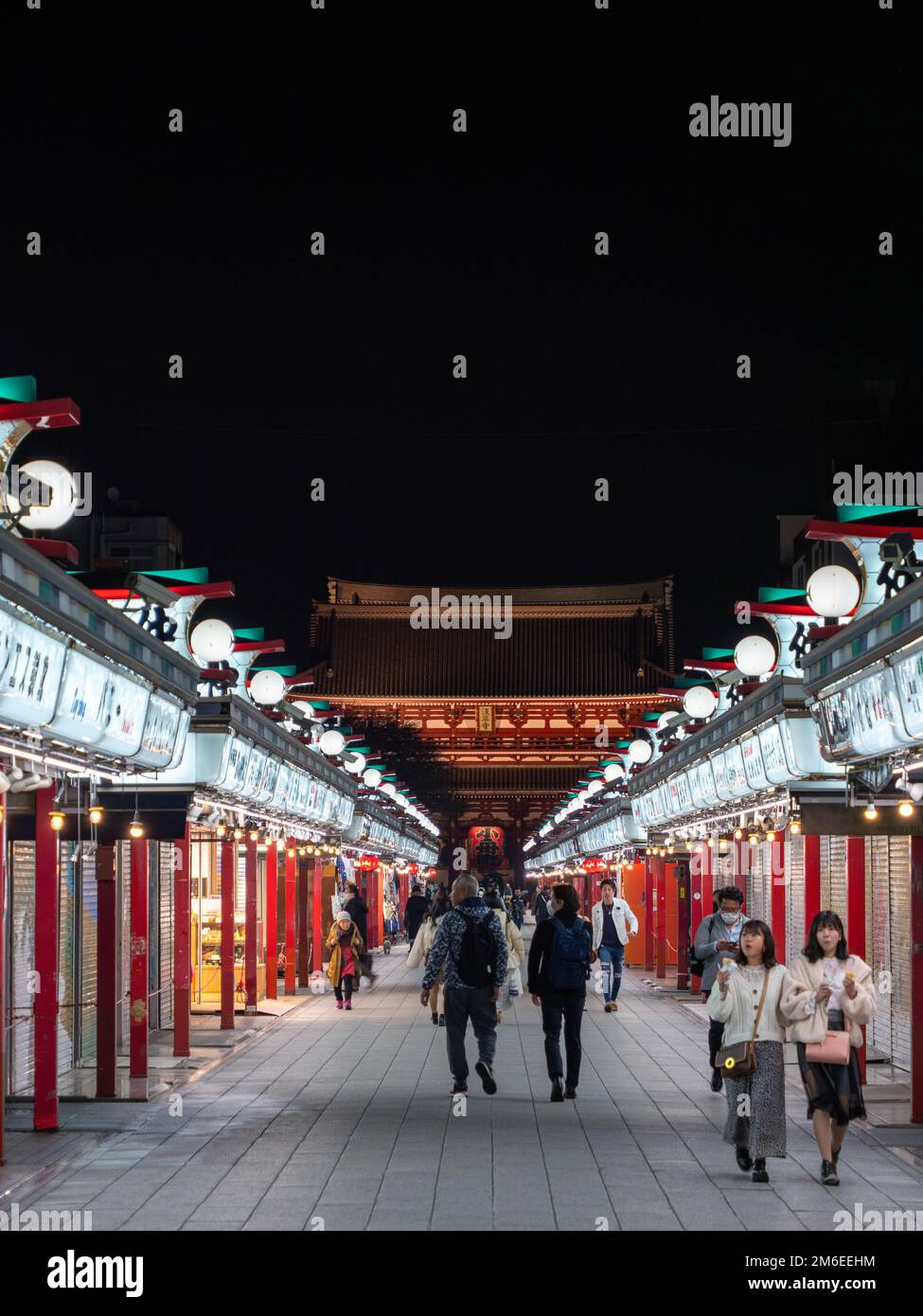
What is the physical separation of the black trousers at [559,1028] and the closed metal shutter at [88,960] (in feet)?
17.5

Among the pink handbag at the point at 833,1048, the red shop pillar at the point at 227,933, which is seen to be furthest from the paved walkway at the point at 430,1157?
the red shop pillar at the point at 227,933

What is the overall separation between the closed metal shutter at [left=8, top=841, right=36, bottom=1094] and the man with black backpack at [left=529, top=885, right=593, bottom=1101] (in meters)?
4.48

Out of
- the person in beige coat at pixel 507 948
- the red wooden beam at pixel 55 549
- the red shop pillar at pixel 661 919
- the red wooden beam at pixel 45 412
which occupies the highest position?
the red wooden beam at pixel 45 412

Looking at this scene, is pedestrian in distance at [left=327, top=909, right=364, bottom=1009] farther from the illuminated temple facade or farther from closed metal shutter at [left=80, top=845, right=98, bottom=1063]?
the illuminated temple facade

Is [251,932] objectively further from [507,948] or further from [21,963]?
[507,948]

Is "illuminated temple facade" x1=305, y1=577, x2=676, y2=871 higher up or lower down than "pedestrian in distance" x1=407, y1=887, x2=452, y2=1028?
higher up

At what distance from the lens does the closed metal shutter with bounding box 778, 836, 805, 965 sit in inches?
912

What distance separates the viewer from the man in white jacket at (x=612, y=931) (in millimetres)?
23250

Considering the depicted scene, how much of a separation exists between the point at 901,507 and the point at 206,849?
1813cm

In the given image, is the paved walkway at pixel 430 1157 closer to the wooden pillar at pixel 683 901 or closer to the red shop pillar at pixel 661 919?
the wooden pillar at pixel 683 901

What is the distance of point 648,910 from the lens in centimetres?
3450

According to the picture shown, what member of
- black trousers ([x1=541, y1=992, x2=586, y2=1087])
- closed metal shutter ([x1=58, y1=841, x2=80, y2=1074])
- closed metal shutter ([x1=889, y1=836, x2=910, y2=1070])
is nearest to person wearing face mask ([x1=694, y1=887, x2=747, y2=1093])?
black trousers ([x1=541, y1=992, x2=586, y2=1087])

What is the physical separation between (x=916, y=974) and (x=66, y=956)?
8412 mm
